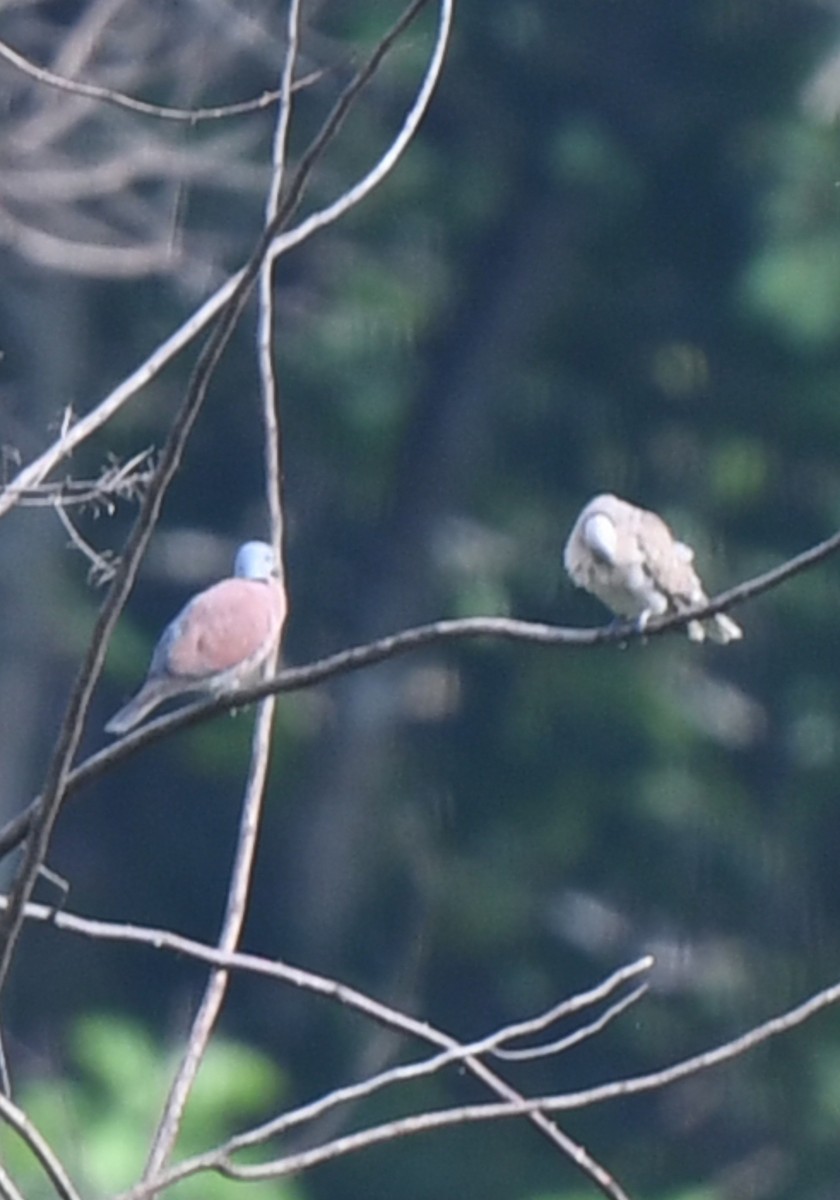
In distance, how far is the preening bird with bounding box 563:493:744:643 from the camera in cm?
385

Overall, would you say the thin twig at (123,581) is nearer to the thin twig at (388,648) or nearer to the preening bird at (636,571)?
the thin twig at (388,648)

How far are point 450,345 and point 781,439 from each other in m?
1.10

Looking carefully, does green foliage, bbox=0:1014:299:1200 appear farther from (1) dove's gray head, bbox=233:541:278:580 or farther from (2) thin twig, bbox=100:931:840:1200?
(2) thin twig, bbox=100:931:840:1200

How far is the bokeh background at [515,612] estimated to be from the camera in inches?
385

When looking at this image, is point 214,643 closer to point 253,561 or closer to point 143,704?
point 143,704

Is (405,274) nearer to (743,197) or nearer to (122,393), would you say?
(743,197)

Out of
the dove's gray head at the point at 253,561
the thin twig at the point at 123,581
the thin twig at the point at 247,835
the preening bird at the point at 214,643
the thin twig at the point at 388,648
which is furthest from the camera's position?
the dove's gray head at the point at 253,561

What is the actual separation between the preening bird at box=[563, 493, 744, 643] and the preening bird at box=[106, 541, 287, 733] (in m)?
0.61

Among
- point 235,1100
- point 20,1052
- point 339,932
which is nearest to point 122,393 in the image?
point 235,1100

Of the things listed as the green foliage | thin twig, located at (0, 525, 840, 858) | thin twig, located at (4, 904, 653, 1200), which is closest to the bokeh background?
the green foliage

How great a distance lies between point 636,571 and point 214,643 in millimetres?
878

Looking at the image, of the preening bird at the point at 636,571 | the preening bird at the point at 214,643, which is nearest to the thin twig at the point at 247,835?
the preening bird at the point at 636,571

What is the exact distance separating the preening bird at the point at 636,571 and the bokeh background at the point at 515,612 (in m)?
5.45

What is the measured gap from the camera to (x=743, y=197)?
400 inches
